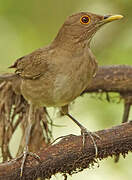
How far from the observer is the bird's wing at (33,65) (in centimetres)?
478

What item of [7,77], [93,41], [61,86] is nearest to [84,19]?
[61,86]

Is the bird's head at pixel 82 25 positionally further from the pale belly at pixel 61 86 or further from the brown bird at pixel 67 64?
the pale belly at pixel 61 86

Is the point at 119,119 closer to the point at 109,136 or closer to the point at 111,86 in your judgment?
the point at 111,86

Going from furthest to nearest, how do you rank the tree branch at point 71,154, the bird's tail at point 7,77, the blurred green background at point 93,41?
the blurred green background at point 93,41 < the bird's tail at point 7,77 < the tree branch at point 71,154

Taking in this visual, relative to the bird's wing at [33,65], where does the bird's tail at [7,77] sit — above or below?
below

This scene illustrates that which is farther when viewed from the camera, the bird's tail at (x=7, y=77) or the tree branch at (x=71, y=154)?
the bird's tail at (x=7, y=77)

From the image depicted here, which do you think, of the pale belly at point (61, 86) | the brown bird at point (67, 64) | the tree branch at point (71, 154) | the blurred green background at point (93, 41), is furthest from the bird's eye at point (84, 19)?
the blurred green background at point (93, 41)

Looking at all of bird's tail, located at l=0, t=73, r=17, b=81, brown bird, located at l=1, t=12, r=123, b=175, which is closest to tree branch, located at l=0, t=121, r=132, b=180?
brown bird, located at l=1, t=12, r=123, b=175

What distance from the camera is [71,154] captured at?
3994 mm

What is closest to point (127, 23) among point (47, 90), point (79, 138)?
point (47, 90)

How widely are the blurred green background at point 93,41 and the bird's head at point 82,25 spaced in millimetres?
2131

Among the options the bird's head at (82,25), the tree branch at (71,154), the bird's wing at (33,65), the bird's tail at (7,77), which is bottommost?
the tree branch at (71,154)

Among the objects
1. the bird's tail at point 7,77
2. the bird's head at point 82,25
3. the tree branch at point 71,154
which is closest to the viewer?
the tree branch at point 71,154

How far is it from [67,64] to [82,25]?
1.69 feet
